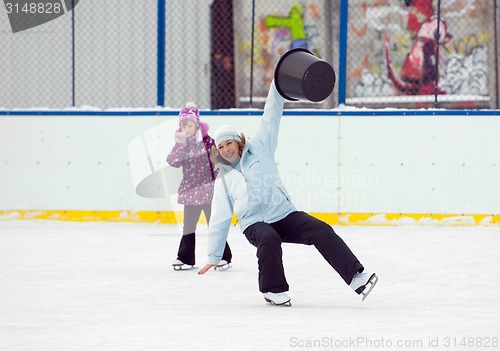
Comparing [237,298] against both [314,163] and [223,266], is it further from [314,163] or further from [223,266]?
[314,163]

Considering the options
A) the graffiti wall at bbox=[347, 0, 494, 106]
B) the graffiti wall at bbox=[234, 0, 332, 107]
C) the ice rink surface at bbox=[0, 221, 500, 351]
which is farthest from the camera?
the graffiti wall at bbox=[234, 0, 332, 107]

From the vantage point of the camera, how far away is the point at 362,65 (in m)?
12.3

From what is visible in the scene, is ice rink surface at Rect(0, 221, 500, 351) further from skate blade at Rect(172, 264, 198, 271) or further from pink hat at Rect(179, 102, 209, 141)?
pink hat at Rect(179, 102, 209, 141)

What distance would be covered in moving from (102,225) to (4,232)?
91 cm

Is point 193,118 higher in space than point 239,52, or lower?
lower

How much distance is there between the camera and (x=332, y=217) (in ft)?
30.8

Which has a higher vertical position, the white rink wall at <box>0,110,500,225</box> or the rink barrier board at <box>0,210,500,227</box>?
the white rink wall at <box>0,110,500,225</box>

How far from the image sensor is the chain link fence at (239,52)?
11.0m

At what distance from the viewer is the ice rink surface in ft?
14.7

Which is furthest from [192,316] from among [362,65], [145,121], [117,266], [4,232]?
[362,65]

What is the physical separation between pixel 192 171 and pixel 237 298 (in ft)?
5.27

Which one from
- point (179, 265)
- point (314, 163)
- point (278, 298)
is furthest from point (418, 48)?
point (278, 298)

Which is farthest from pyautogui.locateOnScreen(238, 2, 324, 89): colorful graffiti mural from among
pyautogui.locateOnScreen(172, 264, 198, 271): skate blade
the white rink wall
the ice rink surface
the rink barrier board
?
pyautogui.locateOnScreen(172, 264, 198, 271): skate blade

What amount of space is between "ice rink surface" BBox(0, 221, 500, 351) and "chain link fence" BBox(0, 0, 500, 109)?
283cm
